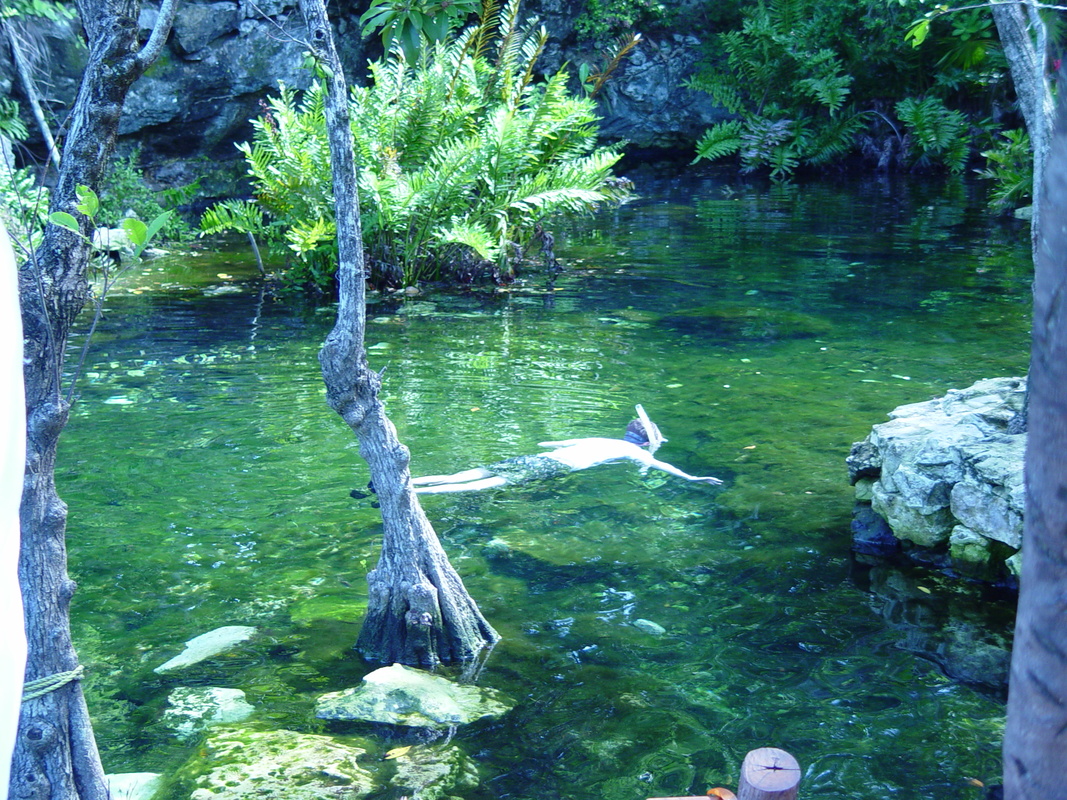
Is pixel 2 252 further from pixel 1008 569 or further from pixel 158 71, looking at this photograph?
pixel 158 71

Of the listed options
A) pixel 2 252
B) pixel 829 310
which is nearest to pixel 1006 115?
pixel 829 310

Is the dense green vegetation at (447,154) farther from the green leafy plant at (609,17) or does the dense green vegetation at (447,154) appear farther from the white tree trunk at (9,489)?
the green leafy plant at (609,17)

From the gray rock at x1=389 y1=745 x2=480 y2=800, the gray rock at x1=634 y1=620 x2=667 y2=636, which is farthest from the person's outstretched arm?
the gray rock at x1=389 y1=745 x2=480 y2=800

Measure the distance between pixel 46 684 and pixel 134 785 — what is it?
73cm

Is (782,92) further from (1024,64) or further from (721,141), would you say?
(1024,64)

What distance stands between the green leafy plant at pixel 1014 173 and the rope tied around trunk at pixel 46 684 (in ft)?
48.8

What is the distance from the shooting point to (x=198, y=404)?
276 inches

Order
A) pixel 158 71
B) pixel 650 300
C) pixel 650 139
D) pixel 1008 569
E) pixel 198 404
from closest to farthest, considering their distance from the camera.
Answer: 1. pixel 1008 569
2. pixel 198 404
3. pixel 650 300
4. pixel 158 71
5. pixel 650 139

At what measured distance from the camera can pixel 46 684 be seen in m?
2.46

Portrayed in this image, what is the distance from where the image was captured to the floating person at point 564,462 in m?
5.50

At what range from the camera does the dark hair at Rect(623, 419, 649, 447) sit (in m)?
6.02

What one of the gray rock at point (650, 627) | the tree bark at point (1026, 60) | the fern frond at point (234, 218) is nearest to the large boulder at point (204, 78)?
the fern frond at point (234, 218)

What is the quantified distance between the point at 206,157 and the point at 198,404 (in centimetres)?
1197

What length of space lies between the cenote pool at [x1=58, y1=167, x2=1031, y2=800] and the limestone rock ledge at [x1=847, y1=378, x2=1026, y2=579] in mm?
177
